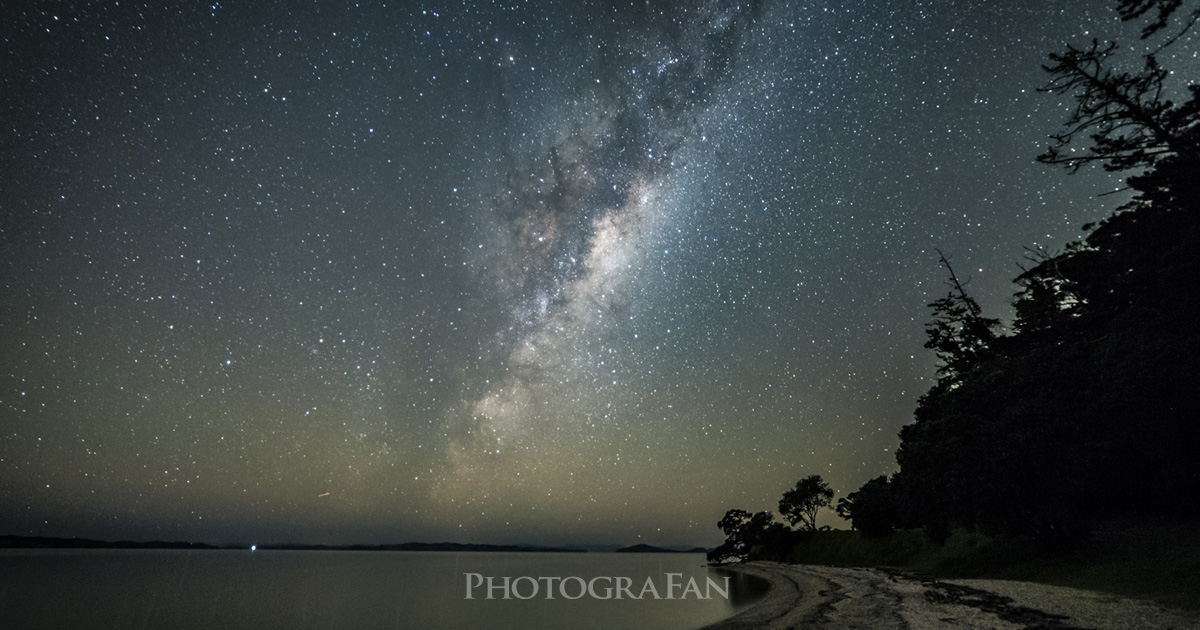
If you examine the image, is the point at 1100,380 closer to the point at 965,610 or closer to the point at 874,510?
the point at 965,610

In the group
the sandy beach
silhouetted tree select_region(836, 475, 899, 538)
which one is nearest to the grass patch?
the sandy beach

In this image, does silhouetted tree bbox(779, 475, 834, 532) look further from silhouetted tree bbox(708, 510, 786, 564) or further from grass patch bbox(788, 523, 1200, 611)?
grass patch bbox(788, 523, 1200, 611)

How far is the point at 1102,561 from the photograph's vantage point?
2167 cm

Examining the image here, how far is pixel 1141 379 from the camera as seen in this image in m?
20.3

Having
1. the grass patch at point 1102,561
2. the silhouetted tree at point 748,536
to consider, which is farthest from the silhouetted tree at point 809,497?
the grass patch at point 1102,561

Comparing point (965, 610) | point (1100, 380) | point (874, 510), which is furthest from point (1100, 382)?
point (874, 510)

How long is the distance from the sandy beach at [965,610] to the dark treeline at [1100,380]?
518 centimetres

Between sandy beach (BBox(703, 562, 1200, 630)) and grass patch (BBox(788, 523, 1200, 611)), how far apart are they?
3.96ft

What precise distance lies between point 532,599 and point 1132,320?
43.1m

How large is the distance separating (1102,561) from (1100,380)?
7276mm

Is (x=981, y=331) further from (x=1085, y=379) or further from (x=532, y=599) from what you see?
(x=532, y=599)

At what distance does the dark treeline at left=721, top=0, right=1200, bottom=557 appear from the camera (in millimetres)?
18625

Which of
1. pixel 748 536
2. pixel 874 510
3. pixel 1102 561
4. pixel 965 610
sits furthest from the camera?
pixel 748 536

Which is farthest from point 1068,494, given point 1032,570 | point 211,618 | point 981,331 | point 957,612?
point 211,618
